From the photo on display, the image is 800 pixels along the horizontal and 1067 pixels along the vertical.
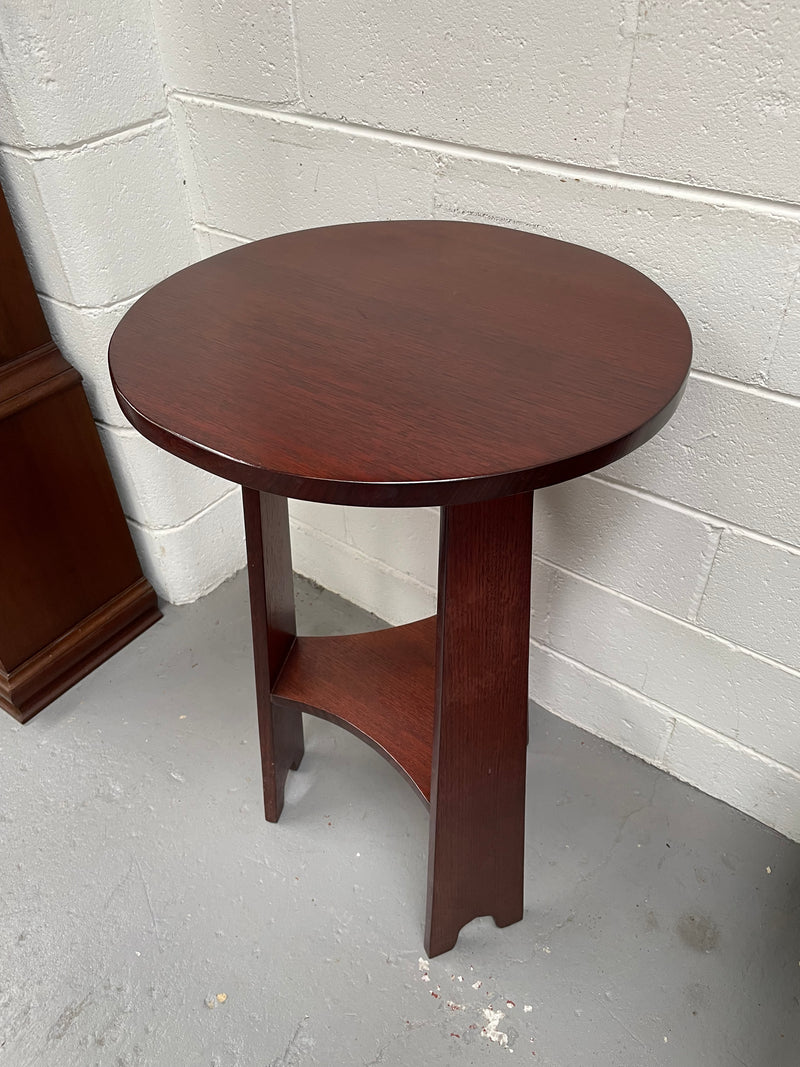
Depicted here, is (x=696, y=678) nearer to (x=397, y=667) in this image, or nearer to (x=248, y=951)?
(x=397, y=667)

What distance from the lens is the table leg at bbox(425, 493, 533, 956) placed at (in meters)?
0.92

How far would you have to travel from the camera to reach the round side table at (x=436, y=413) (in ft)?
2.35

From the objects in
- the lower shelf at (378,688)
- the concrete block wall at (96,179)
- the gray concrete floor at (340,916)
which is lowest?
the gray concrete floor at (340,916)

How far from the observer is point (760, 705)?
4.42 feet

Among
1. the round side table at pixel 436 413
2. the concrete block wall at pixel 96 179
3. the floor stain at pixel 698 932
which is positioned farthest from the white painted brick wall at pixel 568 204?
the floor stain at pixel 698 932

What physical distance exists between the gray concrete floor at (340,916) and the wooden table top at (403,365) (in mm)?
930

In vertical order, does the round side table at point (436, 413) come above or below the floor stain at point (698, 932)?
above

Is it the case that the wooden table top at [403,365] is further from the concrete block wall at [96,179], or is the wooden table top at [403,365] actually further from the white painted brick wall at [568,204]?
the concrete block wall at [96,179]

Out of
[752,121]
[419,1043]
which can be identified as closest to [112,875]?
[419,1043]

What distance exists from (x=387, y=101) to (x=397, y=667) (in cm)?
94

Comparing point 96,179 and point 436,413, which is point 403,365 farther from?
point 96,179

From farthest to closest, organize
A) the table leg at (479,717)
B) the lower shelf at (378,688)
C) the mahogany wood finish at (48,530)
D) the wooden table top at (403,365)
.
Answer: the mahogany wood finish at (48,530) < the lower shelf at (378,688) < the table leg at (479,717) < the wooden table top at (403,365)

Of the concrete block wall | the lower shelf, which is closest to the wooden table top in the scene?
the concrete block wall

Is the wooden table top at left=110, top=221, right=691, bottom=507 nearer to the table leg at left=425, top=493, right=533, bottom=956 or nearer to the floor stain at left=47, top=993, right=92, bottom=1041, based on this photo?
the table leg at left=425, top=493, right=533, bottom=956
